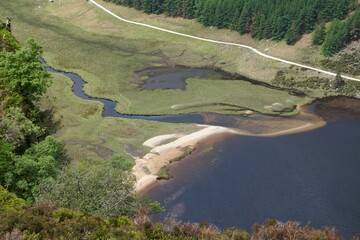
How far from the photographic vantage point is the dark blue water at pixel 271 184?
6303 cm

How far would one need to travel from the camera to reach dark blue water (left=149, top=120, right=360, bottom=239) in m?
63.0

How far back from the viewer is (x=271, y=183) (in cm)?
7006

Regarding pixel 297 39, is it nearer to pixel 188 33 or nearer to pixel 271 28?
pixel 271 28

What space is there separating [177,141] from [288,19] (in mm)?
63059

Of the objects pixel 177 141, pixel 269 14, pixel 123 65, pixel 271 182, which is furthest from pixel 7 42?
pixel 269 14

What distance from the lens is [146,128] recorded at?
85.7 m

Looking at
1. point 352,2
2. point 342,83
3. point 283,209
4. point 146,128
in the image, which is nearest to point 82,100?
point 146,128

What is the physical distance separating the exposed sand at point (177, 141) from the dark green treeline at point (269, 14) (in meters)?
40.8

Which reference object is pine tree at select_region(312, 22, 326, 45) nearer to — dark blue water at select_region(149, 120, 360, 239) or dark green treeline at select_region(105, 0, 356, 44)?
dark green treeline at select_region(105, 0, 356, 44)

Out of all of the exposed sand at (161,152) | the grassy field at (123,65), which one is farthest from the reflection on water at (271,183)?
the grassy field at (123,65)

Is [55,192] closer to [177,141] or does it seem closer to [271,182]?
[271,182]

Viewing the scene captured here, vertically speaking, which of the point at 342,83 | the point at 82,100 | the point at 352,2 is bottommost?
the point at 82,100

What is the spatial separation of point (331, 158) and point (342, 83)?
→ 34906mm

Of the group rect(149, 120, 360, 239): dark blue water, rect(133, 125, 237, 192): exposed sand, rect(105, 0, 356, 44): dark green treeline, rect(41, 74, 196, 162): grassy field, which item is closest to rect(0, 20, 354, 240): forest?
rect(41, 74, 196, 162): grassy field
